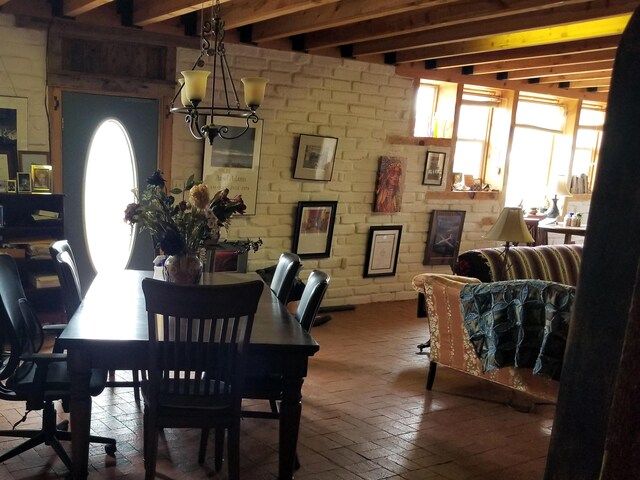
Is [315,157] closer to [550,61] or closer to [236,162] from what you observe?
[236,162]

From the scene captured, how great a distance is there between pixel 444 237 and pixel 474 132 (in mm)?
1384

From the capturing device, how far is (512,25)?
13.9ft

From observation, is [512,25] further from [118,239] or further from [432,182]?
[118,239]

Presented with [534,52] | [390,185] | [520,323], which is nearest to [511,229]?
[520,323]

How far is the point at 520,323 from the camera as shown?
11.1 ft

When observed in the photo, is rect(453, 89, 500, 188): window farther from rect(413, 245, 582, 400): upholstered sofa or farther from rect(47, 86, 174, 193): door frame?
rect(47, 86, 174, 193): door frame

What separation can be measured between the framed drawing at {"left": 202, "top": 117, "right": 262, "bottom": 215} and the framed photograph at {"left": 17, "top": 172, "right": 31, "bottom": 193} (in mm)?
1340

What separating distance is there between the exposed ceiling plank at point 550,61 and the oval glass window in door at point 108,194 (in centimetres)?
367

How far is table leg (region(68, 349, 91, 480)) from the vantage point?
246cm

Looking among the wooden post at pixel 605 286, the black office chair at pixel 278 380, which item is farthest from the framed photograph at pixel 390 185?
the wooden post at pixel 605 286

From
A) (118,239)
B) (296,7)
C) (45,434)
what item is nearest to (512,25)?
(296,7)

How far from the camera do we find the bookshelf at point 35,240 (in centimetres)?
445

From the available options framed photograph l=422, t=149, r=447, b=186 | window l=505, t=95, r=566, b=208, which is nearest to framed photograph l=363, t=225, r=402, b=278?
framed photograph l=422, t=149, r=447, b=186

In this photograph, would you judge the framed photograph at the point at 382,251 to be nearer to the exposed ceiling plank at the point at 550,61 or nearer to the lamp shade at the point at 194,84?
the exposed ceiling plank at the point at 550,61
